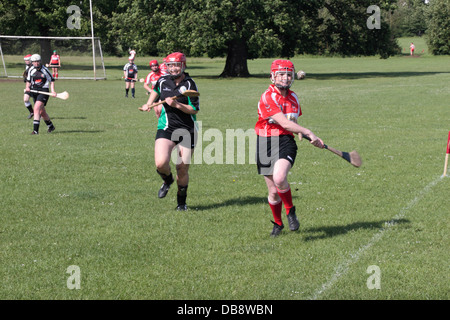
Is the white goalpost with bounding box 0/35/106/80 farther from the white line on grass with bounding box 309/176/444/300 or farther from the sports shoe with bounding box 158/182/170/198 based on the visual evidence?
the white line on grass with bounding box 309/176/444/300

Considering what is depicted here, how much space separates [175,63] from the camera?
8727mm

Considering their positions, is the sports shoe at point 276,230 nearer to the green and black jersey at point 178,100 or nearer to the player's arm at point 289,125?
the player's arm at point 289,125

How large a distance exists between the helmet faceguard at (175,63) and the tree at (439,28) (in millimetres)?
89419

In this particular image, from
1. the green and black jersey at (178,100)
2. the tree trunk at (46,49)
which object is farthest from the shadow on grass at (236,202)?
the tree trunk at (46,49)

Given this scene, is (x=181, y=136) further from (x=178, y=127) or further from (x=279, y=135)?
(x=279, y=135)

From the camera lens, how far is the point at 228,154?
14266 mm

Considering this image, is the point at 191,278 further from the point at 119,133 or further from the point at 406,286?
the point at 119,133

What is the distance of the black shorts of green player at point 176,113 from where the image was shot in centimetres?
889

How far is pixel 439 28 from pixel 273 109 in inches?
3604

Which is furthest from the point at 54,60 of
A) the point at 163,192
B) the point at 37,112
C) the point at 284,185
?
the point at 284,185

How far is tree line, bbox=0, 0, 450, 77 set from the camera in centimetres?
4291

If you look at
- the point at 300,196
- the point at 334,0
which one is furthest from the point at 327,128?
the point at 334,0

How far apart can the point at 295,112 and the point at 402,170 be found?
5156 millimetres

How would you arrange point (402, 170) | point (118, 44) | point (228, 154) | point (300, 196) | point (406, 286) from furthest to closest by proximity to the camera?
1. point (118, 44)
2. point (228, 154)
3. point (402, 170)
4. point (300, 196)
5. point (406, 286)
